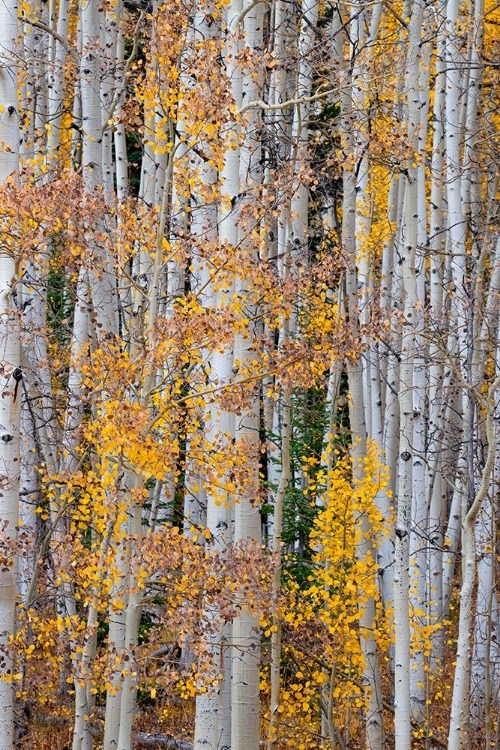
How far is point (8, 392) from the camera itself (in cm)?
543

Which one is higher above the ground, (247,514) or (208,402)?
(208,402)

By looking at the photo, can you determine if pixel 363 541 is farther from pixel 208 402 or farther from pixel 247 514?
pixel 208 402

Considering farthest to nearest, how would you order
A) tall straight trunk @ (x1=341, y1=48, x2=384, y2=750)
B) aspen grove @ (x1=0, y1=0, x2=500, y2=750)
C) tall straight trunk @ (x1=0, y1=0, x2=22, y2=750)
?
tall straight trunk @ (x1=341, y1=48, x2=384, y2=750) < aspen grove @ (x1=0, y1=0, x2=500, y2=750) < tall straight trunk @ (x1=0, y1=0, x2=22, y2=750)

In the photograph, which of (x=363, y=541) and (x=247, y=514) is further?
(x=363, y=541)

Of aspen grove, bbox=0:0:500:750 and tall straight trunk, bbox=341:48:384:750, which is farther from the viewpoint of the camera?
tall straight trunk, bbox=341:48:384:750

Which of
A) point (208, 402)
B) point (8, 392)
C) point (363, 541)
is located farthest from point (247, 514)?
point (8, 392)

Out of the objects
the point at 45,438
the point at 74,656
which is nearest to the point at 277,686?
the point at 74,656

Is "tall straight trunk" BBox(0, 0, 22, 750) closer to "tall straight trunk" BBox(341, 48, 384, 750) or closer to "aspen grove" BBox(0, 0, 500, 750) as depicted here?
"aspen grove" BBox(0, 0, 500, 750)

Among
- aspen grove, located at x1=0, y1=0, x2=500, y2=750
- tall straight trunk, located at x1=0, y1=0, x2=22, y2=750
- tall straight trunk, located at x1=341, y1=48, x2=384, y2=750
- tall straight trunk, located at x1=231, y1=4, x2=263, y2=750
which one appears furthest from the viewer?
tall straight trunk, located at x1=341, y1=48, x2=384, y2=750

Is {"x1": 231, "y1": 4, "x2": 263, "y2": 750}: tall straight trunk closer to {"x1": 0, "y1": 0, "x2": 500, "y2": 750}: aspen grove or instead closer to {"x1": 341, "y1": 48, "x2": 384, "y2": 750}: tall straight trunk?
{"x1": 0, "y1": 0, "x2": 500, "y2": 750}: aspen grove

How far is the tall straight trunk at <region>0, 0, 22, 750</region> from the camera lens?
17.4 feet

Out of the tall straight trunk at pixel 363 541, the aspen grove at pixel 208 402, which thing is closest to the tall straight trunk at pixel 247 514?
the aspen grove at pixel 208 402

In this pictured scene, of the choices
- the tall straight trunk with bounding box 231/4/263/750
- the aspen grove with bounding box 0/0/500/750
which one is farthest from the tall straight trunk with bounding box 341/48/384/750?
the tall straight trunk with bounding box 231/4/263/750

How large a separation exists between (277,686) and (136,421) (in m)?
3.45
